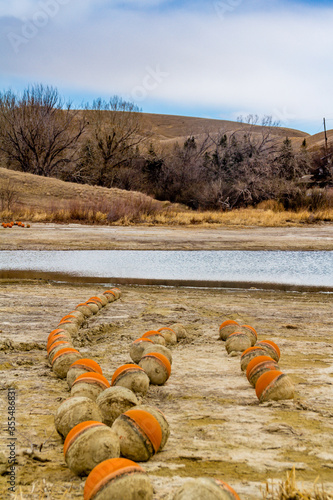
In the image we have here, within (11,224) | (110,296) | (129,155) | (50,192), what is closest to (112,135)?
(129,155)

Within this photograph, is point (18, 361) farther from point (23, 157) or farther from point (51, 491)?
point (23, 157)

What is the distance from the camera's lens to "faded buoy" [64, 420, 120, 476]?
2646 mm

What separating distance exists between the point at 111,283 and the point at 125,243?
7.10 m

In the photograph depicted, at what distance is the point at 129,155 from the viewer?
5025cm

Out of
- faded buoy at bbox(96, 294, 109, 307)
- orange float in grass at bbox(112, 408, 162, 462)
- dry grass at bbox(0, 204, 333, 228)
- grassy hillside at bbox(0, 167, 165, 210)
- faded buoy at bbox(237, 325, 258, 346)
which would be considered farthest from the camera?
grassy hillside at bbox(0, 167, 165, 210)

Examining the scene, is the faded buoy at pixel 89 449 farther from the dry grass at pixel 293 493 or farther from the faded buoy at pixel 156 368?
the faded buoy at pixel 156 368

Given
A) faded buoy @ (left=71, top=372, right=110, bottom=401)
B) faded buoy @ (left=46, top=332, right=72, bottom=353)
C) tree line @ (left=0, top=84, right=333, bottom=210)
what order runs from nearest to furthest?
faded buoy @ (left=71, top=372, right=110, bottom=401) → faded buoy @ (left=46, top=332, right=72, bottom=353) → tree line @ (left=0, top=84, right=333, bottom=210)

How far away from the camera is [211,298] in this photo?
31.1ft

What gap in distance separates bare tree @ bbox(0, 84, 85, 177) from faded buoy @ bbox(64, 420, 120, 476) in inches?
1770

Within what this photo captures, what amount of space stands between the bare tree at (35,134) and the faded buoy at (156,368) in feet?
142

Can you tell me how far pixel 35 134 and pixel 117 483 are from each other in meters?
46.3

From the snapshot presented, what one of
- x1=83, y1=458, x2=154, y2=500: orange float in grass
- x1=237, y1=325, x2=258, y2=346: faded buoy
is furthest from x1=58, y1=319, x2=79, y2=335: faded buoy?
x1=83, y1=458, x2=154, y2=500: orange float in grass

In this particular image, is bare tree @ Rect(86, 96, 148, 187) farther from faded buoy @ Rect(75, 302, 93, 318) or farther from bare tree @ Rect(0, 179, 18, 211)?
faded buoy @ Rect(75, 302, 93, 318)

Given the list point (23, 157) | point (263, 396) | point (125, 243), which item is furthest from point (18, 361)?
point (23, 157)
